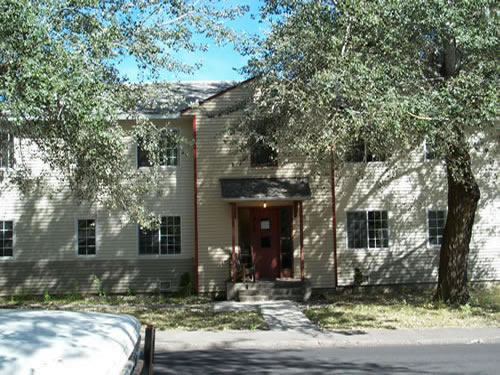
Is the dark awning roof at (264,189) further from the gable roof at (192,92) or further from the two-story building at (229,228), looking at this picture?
the gable roof at (192,92)

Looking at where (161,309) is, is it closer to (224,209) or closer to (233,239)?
(233,239)

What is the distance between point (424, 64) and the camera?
507 inches

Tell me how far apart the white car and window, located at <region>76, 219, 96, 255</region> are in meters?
13.8

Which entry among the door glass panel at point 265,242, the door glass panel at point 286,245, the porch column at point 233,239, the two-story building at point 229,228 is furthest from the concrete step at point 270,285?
the door glass panel at point 265,242

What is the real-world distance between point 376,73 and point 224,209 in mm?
8699

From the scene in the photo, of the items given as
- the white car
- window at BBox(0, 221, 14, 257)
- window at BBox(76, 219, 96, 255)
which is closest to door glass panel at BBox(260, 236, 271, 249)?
window at BBox(76, 219, 96, 255)

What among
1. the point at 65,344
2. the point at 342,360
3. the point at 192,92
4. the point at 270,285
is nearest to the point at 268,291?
the point at 270,285

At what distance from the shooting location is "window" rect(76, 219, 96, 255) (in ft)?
59.2

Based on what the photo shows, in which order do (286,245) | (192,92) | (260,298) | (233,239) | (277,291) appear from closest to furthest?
(260,298) < (277,291) < (233,239) < (286,245) < (192,92)

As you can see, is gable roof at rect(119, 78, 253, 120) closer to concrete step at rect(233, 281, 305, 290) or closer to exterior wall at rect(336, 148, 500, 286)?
exterior wall at rect(336, 148, 500, 286)

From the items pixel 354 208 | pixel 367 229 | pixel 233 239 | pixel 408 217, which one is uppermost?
pixel 354 208

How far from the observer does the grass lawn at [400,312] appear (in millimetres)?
12328

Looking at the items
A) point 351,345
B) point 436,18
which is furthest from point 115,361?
point 436,18

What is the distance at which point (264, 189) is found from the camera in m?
16.8
